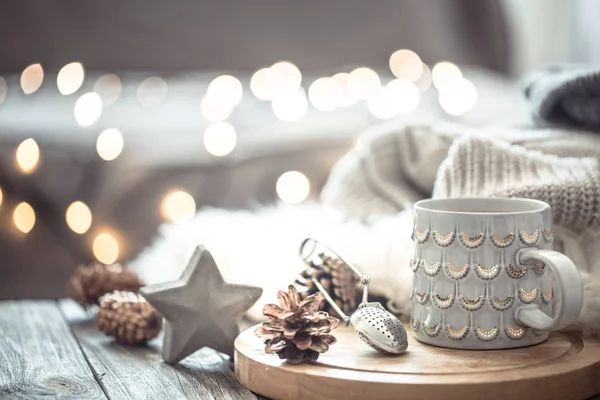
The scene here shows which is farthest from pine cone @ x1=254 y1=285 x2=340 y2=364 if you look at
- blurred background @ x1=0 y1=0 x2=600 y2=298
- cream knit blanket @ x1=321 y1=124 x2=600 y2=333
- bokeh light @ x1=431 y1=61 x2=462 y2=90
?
bokeh light @ x1=431 y1=61 x2=462 y2=90

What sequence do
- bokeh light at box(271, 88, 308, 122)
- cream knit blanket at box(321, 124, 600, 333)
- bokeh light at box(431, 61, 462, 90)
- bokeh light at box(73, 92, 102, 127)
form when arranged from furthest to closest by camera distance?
bokeh light at box(431, 61, 462, 90) < bokeh light at box(271, 88, 308, 122) < bokeh light at box(73, 92, 102, 127) < cream knit blanket at box(321, 124, 600, 333)

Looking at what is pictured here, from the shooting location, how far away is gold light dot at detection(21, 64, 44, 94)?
158 centimetres

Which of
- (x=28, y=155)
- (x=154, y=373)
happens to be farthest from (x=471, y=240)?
(x=28, y=155)

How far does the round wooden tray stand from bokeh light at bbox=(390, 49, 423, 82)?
1219 mm

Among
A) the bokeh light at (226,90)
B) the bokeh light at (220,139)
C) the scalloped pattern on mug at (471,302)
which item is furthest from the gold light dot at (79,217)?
the scalloped pattern on mug at (471,302)

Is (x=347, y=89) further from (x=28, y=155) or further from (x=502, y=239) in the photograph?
(x=502, y=239)

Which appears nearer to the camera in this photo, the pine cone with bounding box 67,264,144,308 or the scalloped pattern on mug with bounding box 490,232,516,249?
the scalloped pattern on mug with bounding box 490,232,516,249

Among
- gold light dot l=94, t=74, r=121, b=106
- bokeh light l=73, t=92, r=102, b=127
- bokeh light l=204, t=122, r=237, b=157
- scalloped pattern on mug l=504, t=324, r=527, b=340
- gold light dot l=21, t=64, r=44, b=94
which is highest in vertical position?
gold light dot l=21, t=64, r=44, b=94

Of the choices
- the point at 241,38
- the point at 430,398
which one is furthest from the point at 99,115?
the point at 430,398

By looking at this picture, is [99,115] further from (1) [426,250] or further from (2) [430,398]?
(2) [430,398]

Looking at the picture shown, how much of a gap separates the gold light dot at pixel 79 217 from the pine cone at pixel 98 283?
451 mm

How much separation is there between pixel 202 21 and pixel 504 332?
4.11ft

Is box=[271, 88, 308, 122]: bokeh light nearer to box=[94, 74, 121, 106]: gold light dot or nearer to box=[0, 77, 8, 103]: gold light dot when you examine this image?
box=[94, 74, 121, 106]: gold light dot

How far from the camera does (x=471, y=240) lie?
25.7 inches
